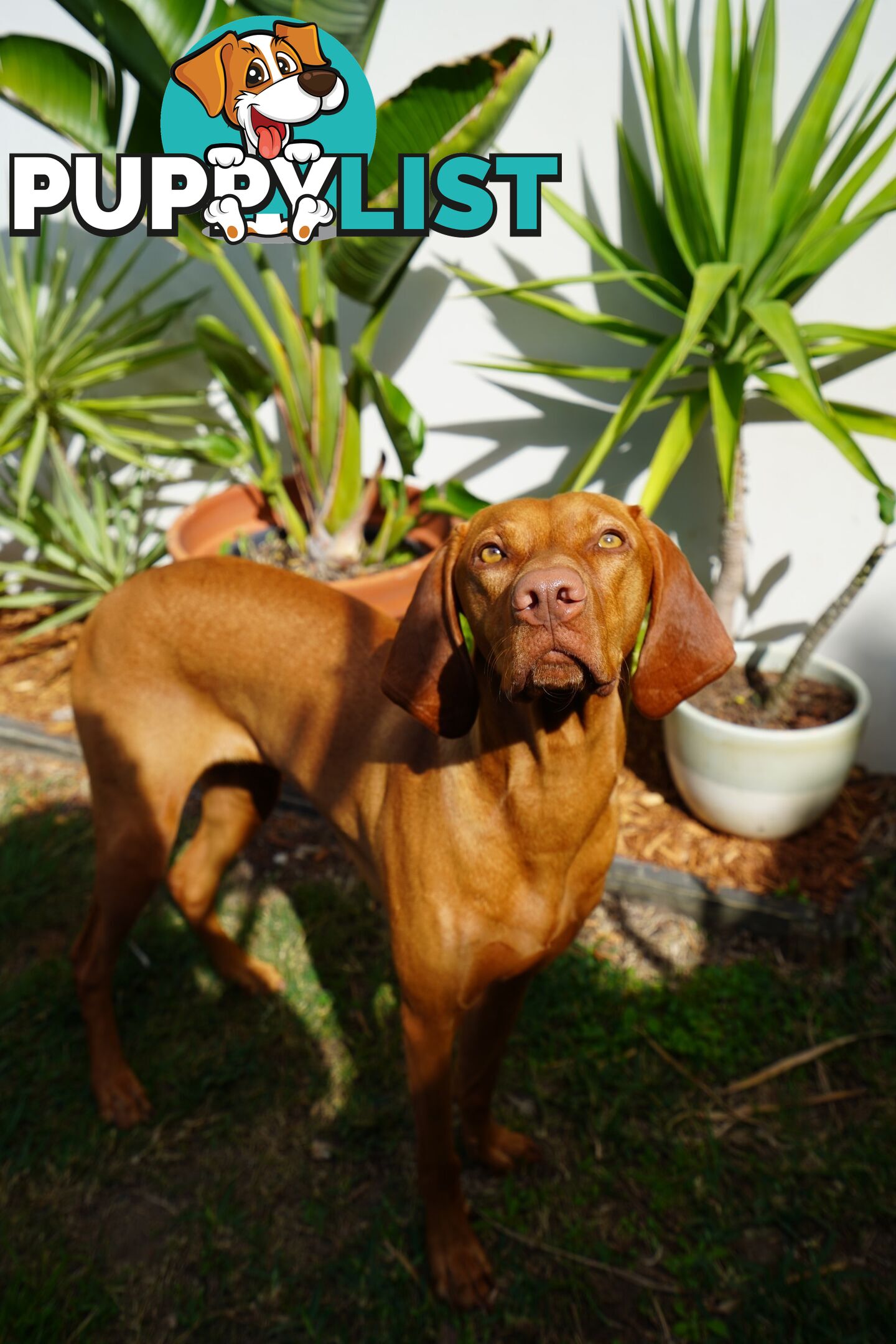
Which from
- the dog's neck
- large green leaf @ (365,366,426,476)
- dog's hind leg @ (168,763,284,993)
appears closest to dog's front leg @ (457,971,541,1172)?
the dog's neck


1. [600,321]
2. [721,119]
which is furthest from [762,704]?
[721,119]

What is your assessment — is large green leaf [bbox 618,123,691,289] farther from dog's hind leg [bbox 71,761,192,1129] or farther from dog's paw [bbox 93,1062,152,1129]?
dog's paw [bbox 93,1062,152,1129]

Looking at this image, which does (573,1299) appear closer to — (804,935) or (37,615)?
(804,935)

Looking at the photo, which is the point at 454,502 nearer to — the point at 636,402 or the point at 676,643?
the point at 636,402

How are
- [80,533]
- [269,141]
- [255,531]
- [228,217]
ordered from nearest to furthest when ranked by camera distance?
[269,141], [228,217], [255,531], [80,533]

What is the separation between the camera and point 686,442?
118 inches

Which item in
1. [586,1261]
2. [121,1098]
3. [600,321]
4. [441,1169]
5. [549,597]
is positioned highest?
[600,321]

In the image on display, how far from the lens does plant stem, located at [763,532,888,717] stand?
287 centimetres

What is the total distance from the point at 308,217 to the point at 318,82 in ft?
1.43

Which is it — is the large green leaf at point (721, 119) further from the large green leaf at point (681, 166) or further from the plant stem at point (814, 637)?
the plant stem at point (814, 637)

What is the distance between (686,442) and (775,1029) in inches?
73.3

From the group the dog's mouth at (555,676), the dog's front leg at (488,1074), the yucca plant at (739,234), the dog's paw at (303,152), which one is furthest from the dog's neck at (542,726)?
the dog's paw at (303,152)

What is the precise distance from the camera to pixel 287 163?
3.29 metres

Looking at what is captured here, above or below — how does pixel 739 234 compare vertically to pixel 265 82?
below
